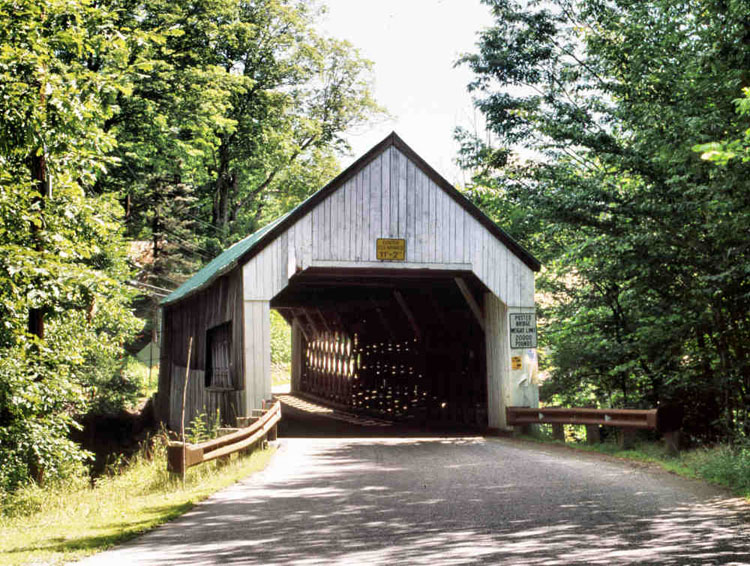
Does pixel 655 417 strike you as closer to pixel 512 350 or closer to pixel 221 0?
pixel 512 350

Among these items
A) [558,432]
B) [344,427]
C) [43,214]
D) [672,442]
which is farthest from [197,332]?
[672,442]

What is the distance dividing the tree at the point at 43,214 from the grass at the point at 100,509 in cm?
96

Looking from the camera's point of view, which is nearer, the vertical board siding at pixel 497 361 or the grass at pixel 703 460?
the grass at pixel 703 460

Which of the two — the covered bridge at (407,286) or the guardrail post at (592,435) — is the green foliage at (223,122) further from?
the guardrail post at (592,435)

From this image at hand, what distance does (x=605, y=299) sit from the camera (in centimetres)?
1459

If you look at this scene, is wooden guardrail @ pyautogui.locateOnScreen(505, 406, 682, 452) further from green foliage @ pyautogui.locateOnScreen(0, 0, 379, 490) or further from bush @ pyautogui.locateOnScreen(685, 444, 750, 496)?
green foliage @ pyautogui.locateOnScreen(0, 0, 379, 490)

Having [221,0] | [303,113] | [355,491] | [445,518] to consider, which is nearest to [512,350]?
[355,491]

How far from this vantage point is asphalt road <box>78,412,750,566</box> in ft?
17.1

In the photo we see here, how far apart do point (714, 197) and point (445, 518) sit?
5262mm

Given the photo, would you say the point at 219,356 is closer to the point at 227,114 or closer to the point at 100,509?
the point at 100,509

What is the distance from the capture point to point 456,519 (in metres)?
6.38

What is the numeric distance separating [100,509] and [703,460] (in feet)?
21.8

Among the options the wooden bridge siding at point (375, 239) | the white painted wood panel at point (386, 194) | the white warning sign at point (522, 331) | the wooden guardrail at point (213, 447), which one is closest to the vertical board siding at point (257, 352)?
the wooden bridge siding at point (375, 239)

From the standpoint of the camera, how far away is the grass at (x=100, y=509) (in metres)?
5.82
